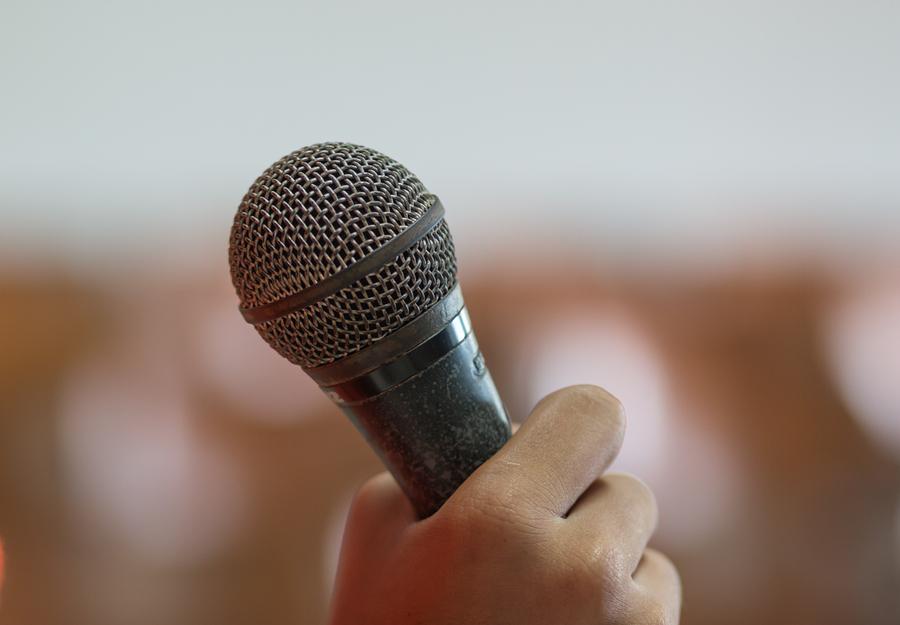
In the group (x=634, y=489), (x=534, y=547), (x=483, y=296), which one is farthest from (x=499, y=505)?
(x=483, y=296)

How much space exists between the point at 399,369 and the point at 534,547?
15 cm

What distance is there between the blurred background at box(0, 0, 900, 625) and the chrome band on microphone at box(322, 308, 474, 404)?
1.46 metres

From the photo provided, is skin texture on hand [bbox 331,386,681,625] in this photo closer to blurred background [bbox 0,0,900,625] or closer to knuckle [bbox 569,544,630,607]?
knuckle [bbox 569,544,630,607]

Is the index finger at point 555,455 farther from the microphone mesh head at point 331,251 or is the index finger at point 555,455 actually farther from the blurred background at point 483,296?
the blurred background at point 483,296

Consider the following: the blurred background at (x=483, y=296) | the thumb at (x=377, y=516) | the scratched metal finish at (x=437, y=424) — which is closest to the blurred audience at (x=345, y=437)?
the blurred background at (x=483, y=296)

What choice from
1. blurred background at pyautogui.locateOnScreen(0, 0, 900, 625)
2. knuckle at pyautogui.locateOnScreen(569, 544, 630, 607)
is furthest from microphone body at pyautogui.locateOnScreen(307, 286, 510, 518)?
blurred background at pyautogui.locateOnScreen(0, 0, 900, 625)

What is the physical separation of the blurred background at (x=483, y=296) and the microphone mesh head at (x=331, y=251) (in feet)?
4.81

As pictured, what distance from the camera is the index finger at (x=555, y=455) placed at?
0.52 meters

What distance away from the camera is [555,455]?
55 cm

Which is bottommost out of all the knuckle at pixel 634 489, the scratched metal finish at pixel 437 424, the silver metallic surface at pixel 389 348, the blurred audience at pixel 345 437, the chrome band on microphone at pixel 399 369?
the blurred audience at pixel 345 437

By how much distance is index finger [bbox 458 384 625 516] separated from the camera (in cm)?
52

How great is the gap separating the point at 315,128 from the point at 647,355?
1.11m

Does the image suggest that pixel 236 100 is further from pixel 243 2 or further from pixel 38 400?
pixel 38 400

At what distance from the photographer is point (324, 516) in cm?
199
